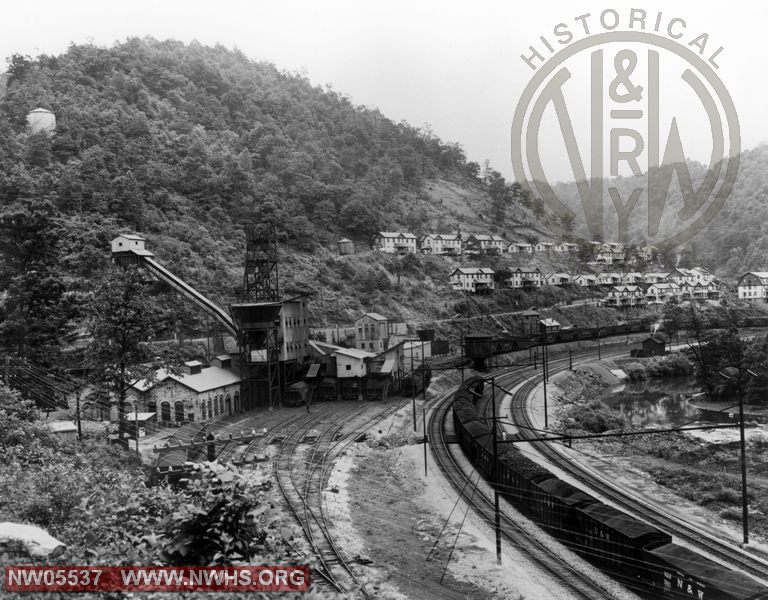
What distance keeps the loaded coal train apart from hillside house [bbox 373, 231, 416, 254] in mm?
65212

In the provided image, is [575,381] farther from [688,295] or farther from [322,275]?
[688,295]

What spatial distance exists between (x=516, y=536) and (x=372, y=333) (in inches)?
1454

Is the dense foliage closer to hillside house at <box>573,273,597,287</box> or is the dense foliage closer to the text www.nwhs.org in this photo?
the text www.nwhs.org

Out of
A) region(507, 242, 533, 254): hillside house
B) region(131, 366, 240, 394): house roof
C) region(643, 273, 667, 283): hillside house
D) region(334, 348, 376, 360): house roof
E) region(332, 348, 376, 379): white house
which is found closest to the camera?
region(131, 366, 240, 394): house roof

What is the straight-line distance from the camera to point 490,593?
18422mm

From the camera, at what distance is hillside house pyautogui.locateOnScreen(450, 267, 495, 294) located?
8806cm

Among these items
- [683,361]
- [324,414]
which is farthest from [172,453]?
[683,361]

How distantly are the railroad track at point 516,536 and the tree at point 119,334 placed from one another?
1666 cm

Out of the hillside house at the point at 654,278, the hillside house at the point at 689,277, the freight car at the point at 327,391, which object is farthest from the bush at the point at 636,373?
the hillside house at the point at 689,277

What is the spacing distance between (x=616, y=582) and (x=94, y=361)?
25990 mm

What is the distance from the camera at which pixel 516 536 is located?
22.2 meters

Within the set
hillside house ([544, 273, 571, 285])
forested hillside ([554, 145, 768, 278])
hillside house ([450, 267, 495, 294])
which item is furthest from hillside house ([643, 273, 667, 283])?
hillside house ([450, 267, 495, 294])

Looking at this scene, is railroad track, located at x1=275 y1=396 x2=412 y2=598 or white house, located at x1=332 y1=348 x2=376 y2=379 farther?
white house, located at x1=332 y1=348 x2=376 y2=379

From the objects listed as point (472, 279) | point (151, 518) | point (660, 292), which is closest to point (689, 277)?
point (660, 292)
